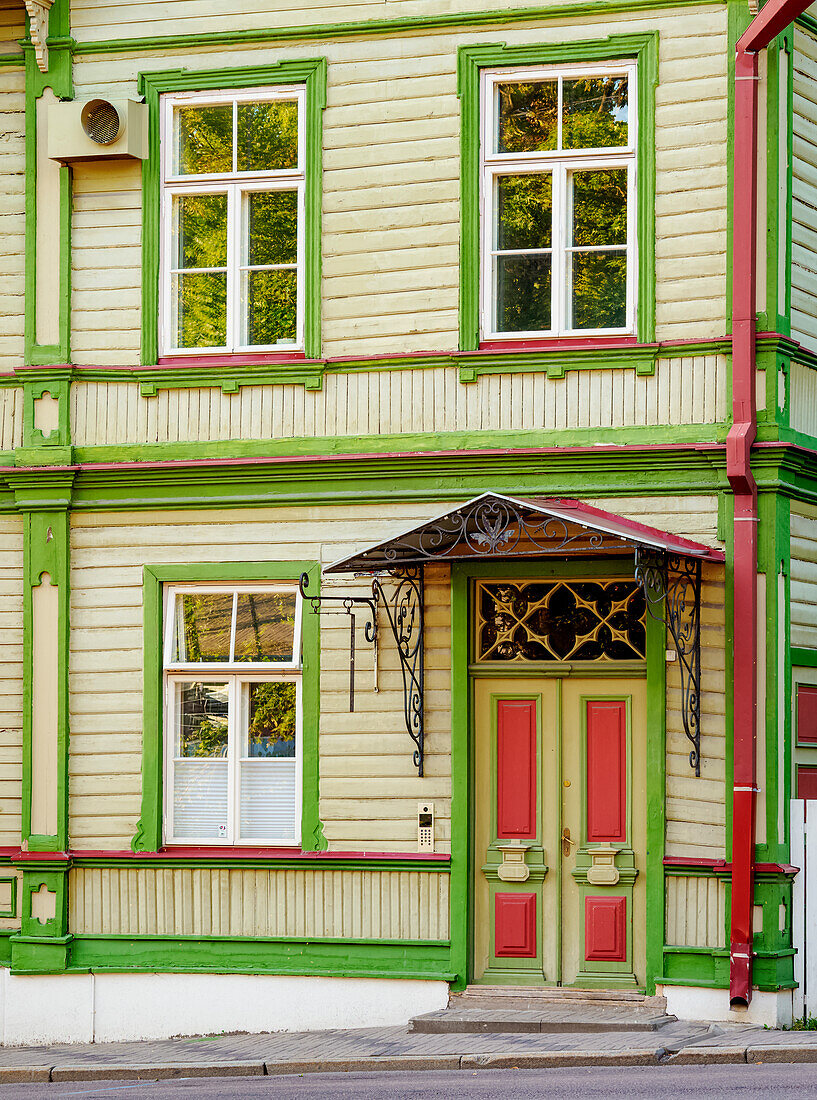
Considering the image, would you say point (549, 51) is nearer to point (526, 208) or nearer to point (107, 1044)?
point (526, 208)

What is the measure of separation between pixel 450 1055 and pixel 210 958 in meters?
2.37

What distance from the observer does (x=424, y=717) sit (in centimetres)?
1158

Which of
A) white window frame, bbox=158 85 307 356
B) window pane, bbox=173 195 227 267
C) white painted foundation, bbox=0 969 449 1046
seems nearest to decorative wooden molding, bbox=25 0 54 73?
white window frame, bbox=158 85 307 356

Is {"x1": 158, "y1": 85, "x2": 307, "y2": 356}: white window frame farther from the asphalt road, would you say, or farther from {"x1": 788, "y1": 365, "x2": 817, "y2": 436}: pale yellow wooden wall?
the asphalt road

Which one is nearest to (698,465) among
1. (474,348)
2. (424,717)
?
(474,348)

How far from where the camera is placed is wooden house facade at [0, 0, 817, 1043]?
436 inches

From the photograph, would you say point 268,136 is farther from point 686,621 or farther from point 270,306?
point 686,621

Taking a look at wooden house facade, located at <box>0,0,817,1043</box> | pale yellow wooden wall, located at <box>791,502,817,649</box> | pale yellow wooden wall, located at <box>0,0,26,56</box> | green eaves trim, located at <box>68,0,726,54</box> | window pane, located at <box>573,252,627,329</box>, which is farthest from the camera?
pale yellow wooden wall, located at <box>0,0,26,56</box>

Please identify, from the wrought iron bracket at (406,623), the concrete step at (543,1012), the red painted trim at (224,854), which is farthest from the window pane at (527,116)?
the concrete step at (543,1012)

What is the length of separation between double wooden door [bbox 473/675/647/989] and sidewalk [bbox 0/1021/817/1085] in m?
0.83

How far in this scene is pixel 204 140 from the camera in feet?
40.6

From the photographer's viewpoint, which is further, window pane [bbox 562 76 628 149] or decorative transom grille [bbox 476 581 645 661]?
window pane [bbox 562 76 628 149]

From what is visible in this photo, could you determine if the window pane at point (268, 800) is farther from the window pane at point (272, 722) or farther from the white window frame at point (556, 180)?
the white window frame at point (556, 180)

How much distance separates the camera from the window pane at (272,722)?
11930 millimetres
